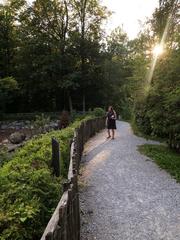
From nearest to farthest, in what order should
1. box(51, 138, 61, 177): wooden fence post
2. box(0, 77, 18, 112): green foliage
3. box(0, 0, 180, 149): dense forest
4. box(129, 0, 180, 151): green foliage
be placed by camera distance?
box(51, 138, 61, 177): wooden fence post < box(129, 0, 180, 151): green foliage < box(0, 77, 18, 112): green foliage < box(0, 0, 180, 149): dense forest

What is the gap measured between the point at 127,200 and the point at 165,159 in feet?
17.8

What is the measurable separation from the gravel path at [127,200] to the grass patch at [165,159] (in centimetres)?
30

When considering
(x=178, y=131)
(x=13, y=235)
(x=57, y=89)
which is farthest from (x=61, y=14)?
(x=13, y=235)

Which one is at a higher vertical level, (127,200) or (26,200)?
(26,200)

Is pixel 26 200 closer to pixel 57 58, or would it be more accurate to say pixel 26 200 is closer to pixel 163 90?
pixel 163 90

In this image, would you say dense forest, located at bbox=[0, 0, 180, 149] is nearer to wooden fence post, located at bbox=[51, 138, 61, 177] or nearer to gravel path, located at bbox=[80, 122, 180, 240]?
gravel path, located at bbox=[80, 122, 180, 240]

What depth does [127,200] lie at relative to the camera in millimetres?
8477

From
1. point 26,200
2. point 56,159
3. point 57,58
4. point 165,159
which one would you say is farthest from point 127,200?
point 57,58

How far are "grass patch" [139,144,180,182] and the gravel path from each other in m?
0.30

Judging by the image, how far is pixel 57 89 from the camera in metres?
44.8

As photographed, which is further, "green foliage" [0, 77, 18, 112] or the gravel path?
"green foliage" [0, 77, 18, 112]

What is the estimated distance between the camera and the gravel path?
6754 millimetres

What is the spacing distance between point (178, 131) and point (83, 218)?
854 centimetres

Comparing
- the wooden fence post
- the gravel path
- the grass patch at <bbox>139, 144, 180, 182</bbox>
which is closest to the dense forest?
the grass patch at <bbox>139, 144, 180, 182</bbox>
